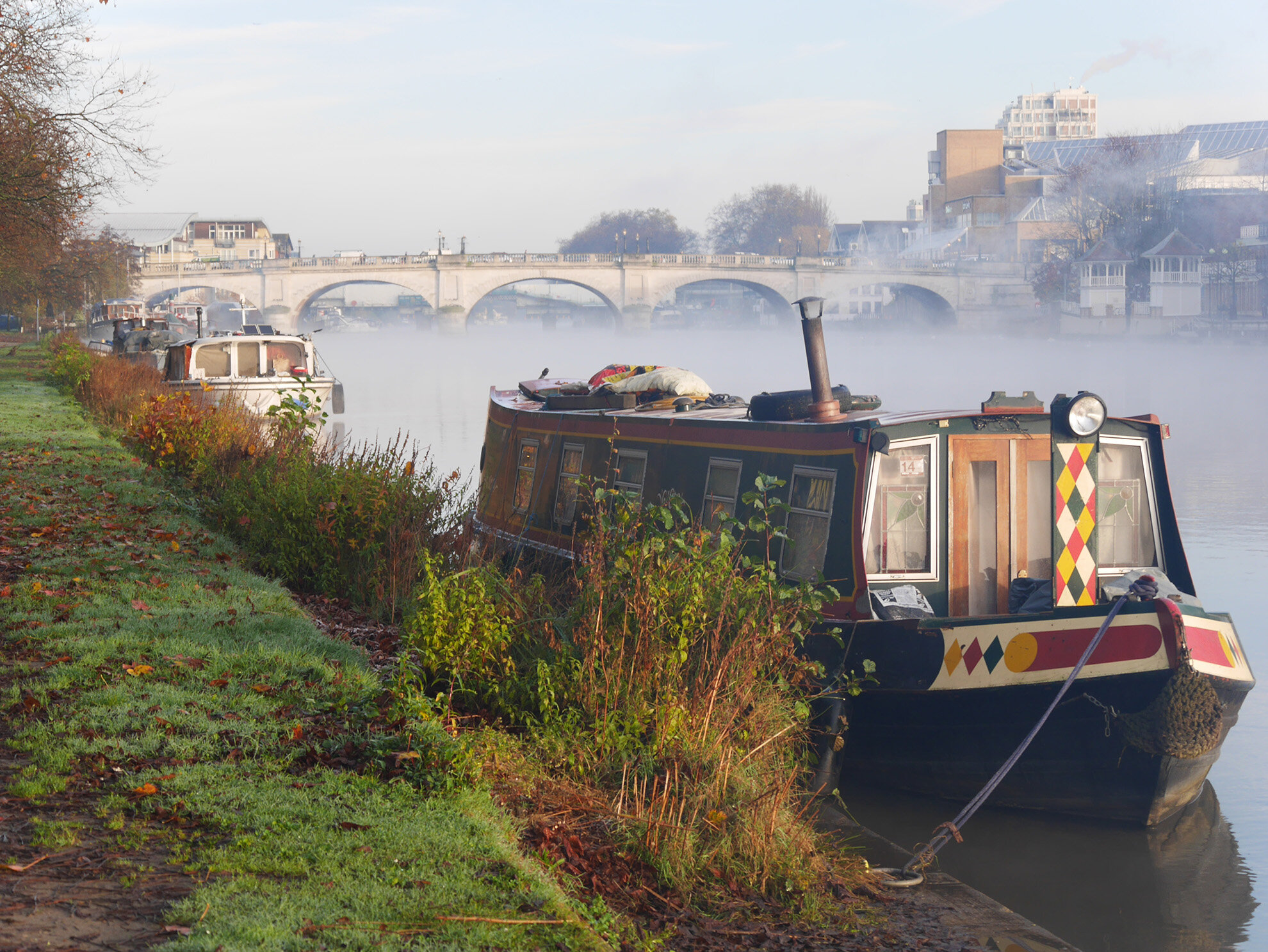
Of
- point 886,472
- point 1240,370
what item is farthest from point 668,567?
point 1240,370

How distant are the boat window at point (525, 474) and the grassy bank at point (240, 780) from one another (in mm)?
3938

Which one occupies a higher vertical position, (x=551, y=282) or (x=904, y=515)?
(x=551, y=282)

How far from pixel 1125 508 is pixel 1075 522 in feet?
1.80

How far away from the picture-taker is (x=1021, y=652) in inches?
273

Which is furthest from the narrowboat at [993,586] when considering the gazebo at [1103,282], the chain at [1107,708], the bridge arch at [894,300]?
the bridge arch at [894,300]

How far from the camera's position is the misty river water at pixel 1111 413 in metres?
7.00

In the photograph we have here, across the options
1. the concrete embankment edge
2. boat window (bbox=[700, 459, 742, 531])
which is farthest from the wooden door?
the concrete embankment edge

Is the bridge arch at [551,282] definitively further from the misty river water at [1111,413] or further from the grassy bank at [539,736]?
the grassy bank at [539,736]

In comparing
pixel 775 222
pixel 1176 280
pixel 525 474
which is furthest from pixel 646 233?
pixel 525 474

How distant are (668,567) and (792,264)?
83472mm

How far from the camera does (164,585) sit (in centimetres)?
778

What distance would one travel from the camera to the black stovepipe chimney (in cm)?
838

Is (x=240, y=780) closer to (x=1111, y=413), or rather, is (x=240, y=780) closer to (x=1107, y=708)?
(x=1107, y=708)

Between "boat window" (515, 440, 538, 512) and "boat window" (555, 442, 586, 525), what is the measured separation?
0.58m
